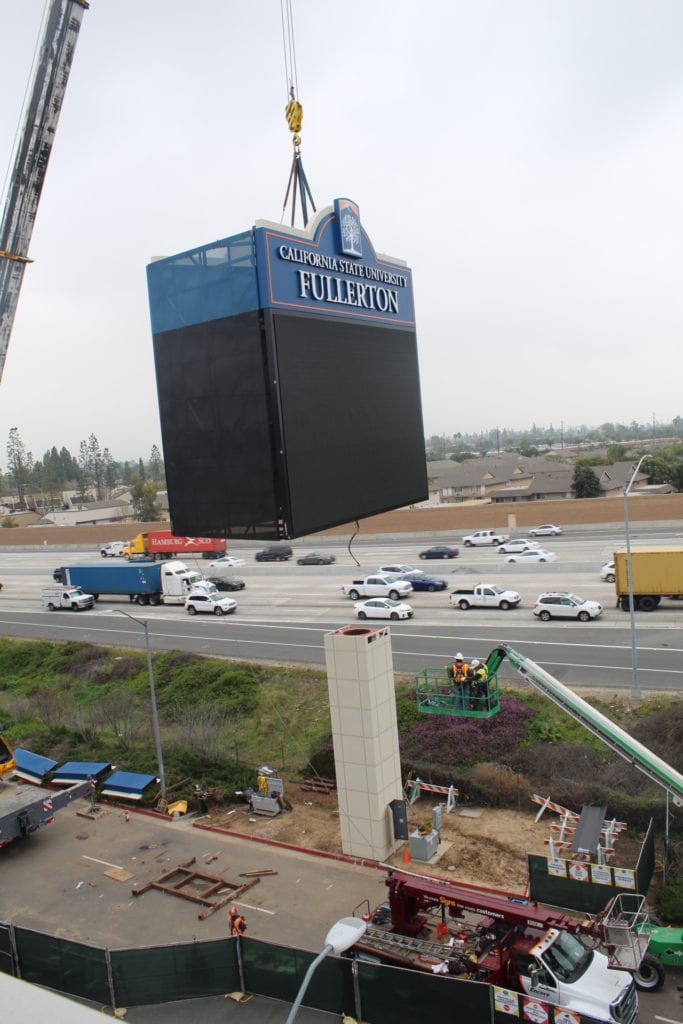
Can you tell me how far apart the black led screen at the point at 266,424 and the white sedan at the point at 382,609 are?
27.8 metres

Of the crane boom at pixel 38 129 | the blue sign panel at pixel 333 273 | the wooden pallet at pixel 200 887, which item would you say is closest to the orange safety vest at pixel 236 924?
the wooden pallet at pixel 200 887

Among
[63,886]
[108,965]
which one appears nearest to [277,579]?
[63,886]

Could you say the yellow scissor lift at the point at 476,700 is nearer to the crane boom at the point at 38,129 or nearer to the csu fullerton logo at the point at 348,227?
the csu fullerton logo at the point at 348,227

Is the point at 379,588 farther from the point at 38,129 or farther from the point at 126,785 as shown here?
the point at 38,129

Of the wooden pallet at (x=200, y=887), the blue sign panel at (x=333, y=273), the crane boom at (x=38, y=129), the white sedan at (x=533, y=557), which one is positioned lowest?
the wooden pallet at (x=200, y=887)

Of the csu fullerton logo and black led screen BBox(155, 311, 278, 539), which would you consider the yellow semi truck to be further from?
black led screen BBox(155, 311, 278, 539)

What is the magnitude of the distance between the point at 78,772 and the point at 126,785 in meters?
2.50

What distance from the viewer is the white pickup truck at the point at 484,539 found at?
63.6m

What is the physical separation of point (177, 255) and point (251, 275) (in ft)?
4.80

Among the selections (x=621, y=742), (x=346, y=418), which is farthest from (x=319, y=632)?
(x=346, y=418)

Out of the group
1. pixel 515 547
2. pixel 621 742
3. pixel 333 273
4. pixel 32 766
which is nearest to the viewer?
pixel 333 273

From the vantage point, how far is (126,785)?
1009 inches

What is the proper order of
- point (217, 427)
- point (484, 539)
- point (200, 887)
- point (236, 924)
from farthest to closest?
1. point (484, 539)
2. point (200, 887)
3. point (236, 924)
4. point (217, 427)

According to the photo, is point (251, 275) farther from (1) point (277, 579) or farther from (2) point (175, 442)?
(1) point (277, 579)
